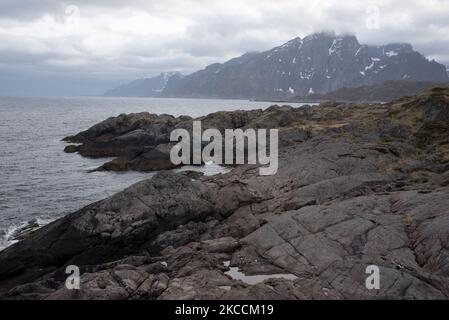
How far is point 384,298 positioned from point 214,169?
4378 cm

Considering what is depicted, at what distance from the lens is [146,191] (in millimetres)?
34031

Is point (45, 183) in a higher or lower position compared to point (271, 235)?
lower

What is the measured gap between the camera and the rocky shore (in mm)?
21094

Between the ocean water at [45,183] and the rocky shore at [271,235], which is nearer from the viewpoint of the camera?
the rocky shore at [271,235]

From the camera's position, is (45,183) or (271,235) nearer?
(271,235)

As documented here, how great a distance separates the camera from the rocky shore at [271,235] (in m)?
21.1

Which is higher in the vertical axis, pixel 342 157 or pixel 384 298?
pixel 342 157

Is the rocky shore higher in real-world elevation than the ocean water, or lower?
higher

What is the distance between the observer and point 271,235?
27.9 m

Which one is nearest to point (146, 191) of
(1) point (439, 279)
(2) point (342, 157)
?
(2) point (342, 157)

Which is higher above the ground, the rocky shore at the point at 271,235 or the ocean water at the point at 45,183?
the rocky shore at the point at 271,235

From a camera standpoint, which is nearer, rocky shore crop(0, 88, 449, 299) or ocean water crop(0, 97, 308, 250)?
rocky shore crop(0, 88, 449, 299)
